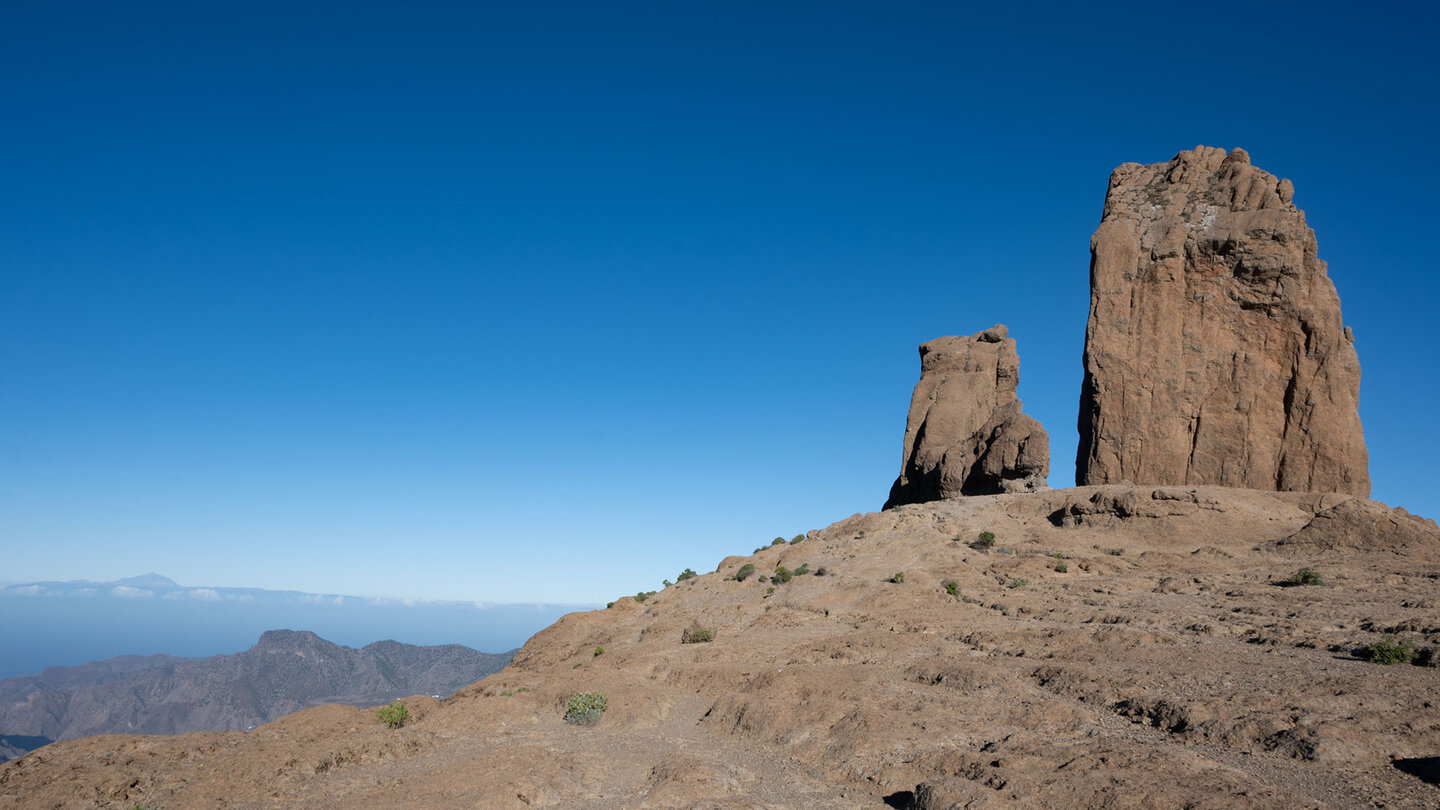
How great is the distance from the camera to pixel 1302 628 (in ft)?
53.3

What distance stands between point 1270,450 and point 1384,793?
38.1 metres

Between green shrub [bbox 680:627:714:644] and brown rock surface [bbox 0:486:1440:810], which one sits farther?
green shrub [bbox 680:627:714:644]

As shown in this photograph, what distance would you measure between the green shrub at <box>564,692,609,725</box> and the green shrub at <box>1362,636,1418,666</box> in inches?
578

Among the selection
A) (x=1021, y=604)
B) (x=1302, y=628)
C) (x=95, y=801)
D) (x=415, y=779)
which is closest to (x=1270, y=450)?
(x=1021, y=604)

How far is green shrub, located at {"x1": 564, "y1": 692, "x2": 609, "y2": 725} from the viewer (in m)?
15.8

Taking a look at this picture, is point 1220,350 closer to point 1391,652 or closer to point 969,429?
point 969,429

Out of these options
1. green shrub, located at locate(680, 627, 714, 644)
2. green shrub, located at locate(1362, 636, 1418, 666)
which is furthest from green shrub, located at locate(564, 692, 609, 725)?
green shrub, located at locate(1362, 636, 1418, 666)

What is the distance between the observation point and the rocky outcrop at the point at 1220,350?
39.1m

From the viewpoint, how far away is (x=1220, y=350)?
4166 cm

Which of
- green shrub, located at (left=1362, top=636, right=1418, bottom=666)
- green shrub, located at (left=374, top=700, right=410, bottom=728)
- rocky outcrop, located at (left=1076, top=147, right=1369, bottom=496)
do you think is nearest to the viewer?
green shrub, located at (left=1362, top=636, right=1418, bottom=666)

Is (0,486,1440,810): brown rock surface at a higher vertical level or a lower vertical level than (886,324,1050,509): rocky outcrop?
lower

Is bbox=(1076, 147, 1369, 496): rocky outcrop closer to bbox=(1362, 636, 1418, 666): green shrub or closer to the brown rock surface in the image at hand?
the brown rock surface

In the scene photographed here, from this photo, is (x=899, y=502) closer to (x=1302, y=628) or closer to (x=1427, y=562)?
(x=1427, y=562)

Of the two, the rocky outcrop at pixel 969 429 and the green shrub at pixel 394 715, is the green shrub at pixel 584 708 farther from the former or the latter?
the rocky outcrop at pixel 969 429
